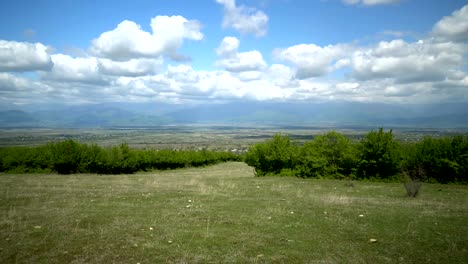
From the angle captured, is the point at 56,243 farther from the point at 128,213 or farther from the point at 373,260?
the point at 373,260

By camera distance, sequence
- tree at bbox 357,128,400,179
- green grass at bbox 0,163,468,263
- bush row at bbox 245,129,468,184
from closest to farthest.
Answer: green grass at bbox 0,163,468,263, bush row at bbox 245,129,468,184, tree at bbox 357,128,400,179

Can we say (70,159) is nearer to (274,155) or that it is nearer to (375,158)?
(274,155)

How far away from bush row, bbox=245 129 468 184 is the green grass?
580 inches

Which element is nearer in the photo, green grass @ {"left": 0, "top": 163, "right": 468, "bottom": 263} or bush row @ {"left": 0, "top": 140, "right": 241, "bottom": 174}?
green grass @ {"left": 0, "top": 163, "right": 468, "bottom": 263}

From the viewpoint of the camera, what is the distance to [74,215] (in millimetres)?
16234

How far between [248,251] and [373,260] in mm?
3928

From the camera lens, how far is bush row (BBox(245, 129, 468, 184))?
34.3 meters

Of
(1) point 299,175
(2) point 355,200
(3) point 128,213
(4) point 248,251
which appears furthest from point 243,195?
(1) point 299,175

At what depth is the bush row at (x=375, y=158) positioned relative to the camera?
34.3 m

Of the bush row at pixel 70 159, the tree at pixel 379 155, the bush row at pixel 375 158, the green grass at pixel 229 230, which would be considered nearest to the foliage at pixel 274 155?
the bush row at pixel 375 158

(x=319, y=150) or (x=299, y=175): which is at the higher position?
(x=319, y=150)

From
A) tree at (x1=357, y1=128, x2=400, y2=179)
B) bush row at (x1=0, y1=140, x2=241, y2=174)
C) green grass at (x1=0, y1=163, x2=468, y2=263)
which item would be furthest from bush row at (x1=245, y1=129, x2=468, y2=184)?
bush row at (x1=0, y1=140, x2=241, y2=174)

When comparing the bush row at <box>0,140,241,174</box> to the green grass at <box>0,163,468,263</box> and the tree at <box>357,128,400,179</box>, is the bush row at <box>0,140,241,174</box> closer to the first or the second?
the green grass at <box>0,163,468,263</box>

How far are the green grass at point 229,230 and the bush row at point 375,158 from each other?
48.3 feet
